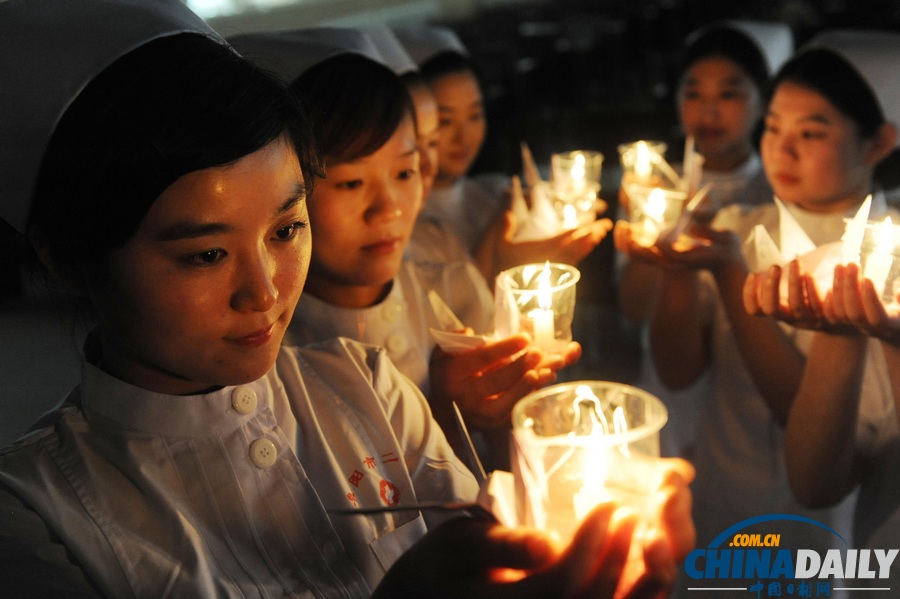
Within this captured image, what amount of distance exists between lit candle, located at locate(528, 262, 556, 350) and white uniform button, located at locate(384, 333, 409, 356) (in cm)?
49

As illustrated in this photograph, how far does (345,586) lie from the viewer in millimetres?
1203

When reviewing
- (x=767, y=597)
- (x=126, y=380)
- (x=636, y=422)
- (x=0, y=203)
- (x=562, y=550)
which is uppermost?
(x=0, y=203)

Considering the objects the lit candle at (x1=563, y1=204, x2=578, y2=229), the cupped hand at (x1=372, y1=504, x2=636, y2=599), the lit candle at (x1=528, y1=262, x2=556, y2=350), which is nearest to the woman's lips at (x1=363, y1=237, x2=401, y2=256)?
the lit candle at (x1=528, y1=262, x2=556, y2=350)

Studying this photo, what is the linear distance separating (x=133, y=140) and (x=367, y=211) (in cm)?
75

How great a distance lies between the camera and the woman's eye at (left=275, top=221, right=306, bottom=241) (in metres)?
1.15

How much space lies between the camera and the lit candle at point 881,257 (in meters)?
1.48

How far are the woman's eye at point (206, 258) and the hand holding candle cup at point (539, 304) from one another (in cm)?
65

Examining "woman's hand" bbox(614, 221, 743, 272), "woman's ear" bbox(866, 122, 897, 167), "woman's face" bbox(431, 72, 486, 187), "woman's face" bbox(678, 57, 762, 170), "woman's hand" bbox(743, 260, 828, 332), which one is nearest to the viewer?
"woman's hand" bbox(743, 260, 828, 332)

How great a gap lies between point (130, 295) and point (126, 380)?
0.66ft

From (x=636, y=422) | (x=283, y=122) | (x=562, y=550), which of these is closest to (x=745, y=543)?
(x=636, y=422)

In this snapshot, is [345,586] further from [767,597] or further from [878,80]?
[878,80]

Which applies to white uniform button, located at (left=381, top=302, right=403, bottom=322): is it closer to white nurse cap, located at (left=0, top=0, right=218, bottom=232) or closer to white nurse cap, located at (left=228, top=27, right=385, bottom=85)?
white nurse cap, located at (left=228, top=27, right=385, bottom=85)

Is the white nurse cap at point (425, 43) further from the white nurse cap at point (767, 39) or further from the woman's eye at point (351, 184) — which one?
the woman's eye at point (351, 184)

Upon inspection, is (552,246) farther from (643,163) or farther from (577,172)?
(643,163)
